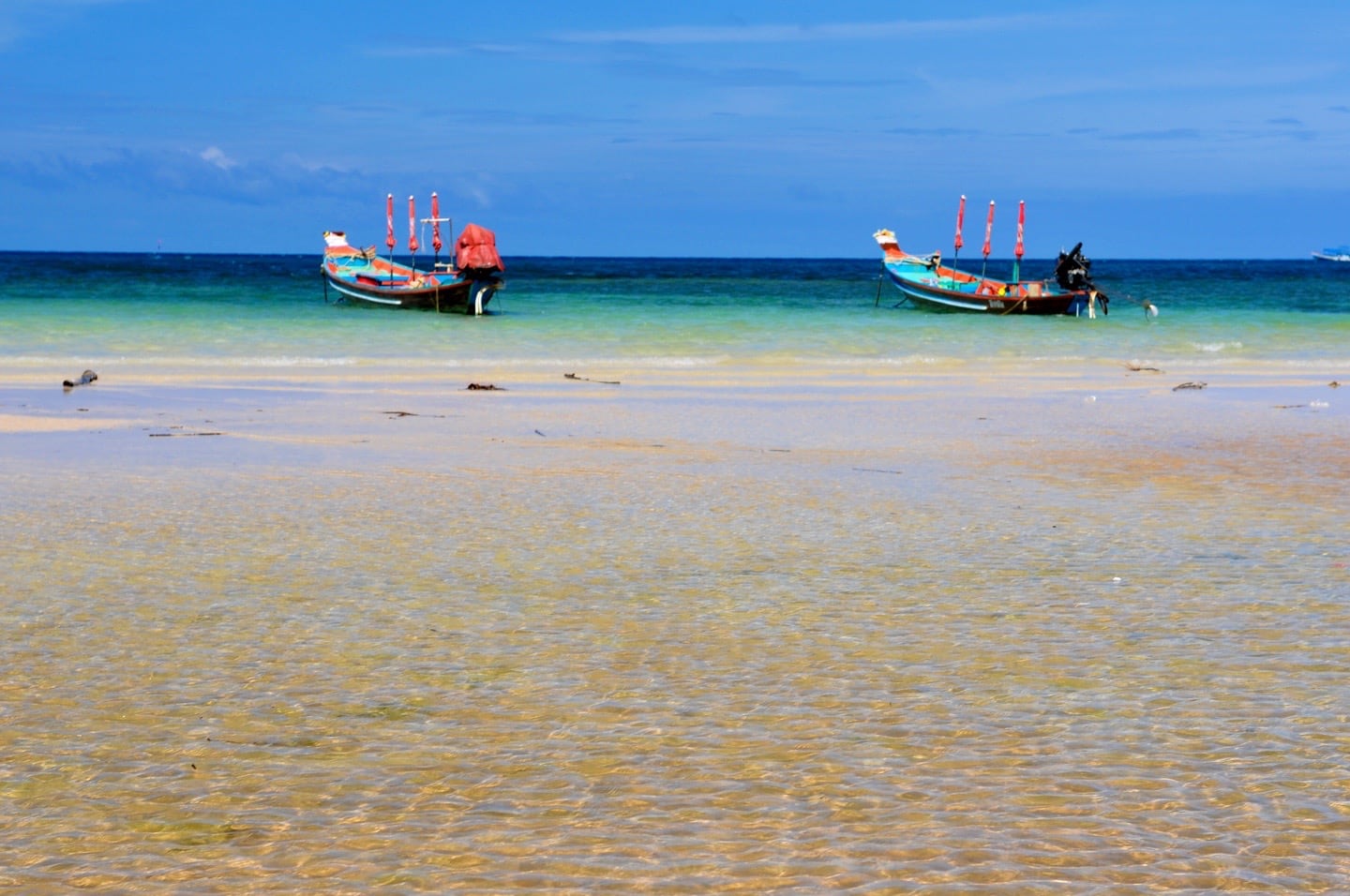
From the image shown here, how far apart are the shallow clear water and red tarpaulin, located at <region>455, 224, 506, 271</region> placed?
49.4 m

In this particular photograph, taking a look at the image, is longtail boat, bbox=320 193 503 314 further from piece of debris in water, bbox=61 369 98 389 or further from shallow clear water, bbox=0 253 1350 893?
shallow clear water, bbox=0 253 1350 893

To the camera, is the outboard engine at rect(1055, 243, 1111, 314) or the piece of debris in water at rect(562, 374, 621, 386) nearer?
the piece of debris in water at rect(562, 374, 621, 386)

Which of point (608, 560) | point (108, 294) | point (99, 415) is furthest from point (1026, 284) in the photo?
point (608, 560)

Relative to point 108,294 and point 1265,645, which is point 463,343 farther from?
point 108,294

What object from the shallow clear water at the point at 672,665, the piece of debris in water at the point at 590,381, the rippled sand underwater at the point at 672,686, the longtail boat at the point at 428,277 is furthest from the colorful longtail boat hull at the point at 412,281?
the rippled sand underwater at the point at 672,686

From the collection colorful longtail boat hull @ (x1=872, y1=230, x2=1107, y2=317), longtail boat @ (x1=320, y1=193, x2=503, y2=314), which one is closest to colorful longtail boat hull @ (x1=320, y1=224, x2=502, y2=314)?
longtail boat @ (x1=320, y1=193, x2=503, y2=314)

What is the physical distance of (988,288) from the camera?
64688 mm

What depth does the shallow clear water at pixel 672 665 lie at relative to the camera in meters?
4.13

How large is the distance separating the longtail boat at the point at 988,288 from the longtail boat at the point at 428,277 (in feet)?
58.2

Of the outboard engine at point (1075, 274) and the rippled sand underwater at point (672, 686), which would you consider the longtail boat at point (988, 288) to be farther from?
the rippled sand underwater at point (672, 686)

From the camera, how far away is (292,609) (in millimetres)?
6918

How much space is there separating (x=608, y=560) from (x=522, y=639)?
1747 millimetres

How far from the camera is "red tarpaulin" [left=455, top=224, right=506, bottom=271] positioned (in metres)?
63.2

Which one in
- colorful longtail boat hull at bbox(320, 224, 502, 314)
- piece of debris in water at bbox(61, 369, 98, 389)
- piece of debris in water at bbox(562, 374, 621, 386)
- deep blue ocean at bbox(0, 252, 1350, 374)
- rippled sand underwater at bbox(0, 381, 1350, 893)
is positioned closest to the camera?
rippled sand underwater at bbox(0, 381, 1350, 893)
